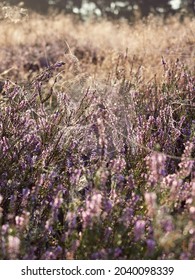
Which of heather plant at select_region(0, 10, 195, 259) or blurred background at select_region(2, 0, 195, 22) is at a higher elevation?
heather plant at select_region(0, 10, 195, 259)

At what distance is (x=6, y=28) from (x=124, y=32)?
2158mm

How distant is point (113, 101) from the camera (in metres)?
3.63

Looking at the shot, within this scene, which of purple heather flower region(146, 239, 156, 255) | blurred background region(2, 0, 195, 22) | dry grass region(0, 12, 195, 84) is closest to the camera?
purple heather flower region(146, 239, 156, 255)

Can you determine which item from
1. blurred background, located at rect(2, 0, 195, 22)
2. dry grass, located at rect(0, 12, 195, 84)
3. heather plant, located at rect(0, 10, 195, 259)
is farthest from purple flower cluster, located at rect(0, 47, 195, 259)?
blurred background, located at rect(2, 0, 195, 22)

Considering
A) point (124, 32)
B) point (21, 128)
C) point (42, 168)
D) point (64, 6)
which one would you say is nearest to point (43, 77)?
point (21, 128)

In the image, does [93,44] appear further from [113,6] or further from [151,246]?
[113,6]

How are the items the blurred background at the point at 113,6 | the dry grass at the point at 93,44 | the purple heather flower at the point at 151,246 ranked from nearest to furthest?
1. the purple heather flower at the point at 151,246
2. the dry grass at the point at 93,44
3. the blurred background at the point at 113,6

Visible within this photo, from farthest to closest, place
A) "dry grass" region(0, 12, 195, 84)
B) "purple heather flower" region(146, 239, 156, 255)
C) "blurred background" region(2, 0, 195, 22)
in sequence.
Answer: "blurred background" region(2, 0, 195, 22) < "dry grass" region(0, 12, 195, 84) < "purple heather flower" region(146, 239, 156, 255)

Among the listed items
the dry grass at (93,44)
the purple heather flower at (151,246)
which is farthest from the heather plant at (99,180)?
the dry grass at (93,44)

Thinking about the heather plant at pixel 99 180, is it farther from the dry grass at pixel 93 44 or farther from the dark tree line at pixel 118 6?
the dark tree line at pixel 118 6

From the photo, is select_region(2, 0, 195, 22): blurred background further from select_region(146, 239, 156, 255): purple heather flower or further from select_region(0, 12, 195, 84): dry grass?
select_region(146, 239, 156, 255): purple heather flower
